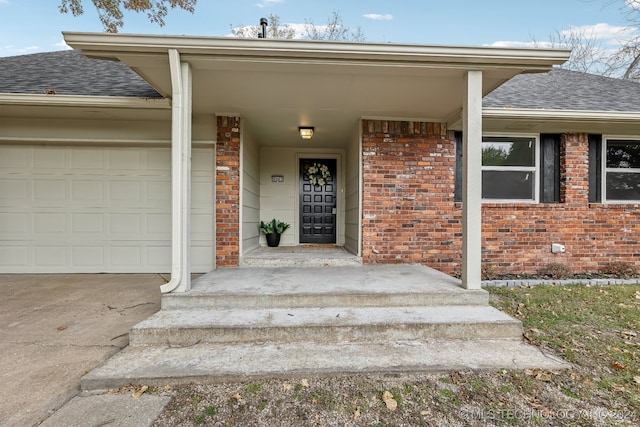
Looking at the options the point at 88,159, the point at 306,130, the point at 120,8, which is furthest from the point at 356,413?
the point at 120,8

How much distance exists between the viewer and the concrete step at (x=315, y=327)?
2.58 metres

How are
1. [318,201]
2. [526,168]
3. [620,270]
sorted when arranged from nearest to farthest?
[620,270], [526,168], [318,201]

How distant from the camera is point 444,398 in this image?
1.94 m

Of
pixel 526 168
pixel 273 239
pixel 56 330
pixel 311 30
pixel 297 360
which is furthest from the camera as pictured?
pixel 311 30

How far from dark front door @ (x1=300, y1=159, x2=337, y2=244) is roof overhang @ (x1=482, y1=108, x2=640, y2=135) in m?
3.22

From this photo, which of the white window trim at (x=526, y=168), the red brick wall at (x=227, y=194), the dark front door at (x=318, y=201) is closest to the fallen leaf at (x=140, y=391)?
the red brick wall at (x=227, y=194)

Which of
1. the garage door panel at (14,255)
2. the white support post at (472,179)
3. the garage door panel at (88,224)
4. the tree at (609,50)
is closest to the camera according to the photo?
the white support post at (472,179)

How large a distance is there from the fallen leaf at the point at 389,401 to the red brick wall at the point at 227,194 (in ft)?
10.9

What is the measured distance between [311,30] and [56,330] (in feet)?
40.6

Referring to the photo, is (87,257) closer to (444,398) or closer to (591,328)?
(444,398)

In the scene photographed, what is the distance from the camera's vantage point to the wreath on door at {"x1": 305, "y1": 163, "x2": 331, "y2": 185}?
702 centimetres

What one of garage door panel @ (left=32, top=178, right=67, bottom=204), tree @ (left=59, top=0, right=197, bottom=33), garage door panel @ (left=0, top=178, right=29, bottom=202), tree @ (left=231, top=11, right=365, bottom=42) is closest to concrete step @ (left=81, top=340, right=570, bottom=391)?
garage door panel @ (left=32, top=178, right=67, bottom=204)

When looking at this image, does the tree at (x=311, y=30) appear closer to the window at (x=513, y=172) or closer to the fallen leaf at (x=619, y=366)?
the window at (x=513, y=172)

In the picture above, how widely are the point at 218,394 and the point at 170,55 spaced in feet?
9.75
